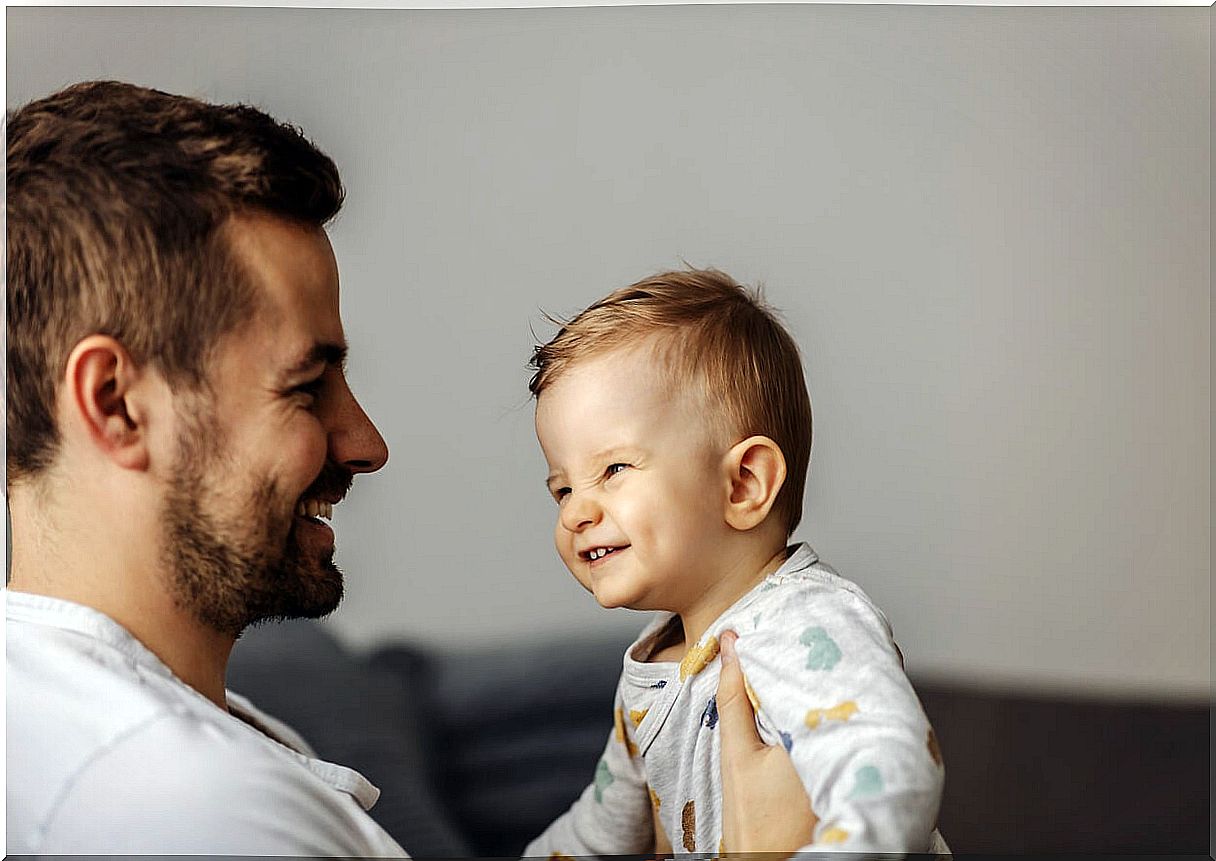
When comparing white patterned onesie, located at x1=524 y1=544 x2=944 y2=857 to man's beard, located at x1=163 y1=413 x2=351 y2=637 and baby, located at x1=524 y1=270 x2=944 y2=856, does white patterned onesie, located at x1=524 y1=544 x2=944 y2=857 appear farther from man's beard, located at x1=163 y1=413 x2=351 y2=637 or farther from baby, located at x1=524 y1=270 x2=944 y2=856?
man's beard, located at x1=163 y1=413 x2=351 y2=637

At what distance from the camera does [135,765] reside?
1.16 metres

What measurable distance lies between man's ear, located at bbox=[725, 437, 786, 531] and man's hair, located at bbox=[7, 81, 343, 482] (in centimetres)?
62

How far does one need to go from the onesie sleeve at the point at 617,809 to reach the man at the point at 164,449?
284 mm

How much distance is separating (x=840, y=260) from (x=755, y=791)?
2.47 ft

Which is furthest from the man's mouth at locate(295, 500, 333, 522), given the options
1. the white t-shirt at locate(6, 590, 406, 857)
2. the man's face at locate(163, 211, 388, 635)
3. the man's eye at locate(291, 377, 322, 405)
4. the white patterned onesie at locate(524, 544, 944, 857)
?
the white patterned onesie at locate(524, 544, 944, 857)

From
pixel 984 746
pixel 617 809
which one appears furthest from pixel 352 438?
pixel 984 746

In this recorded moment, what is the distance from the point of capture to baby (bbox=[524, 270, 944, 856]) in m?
1.55

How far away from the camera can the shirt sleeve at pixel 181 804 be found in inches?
45.6

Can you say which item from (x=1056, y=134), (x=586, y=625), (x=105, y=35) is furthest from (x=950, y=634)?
(x=105, y=35)

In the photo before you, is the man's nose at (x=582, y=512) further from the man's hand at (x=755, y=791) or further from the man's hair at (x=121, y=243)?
the man's hair at (x=121, y=243)

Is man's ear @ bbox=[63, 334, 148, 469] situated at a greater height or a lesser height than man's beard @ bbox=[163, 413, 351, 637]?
greater

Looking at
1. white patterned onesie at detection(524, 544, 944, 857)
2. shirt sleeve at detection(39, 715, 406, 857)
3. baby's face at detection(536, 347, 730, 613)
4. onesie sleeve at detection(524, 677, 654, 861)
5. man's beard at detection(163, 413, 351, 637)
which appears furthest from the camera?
onesie sleeve at detection(524, 677, 654, 861)

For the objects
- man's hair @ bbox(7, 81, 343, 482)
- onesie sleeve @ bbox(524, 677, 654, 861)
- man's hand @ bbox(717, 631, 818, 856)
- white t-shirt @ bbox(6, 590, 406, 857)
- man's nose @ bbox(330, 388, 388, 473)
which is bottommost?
onesie sleeve @ bbox(524, 677, 654, 861)

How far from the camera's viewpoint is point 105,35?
1.72m
